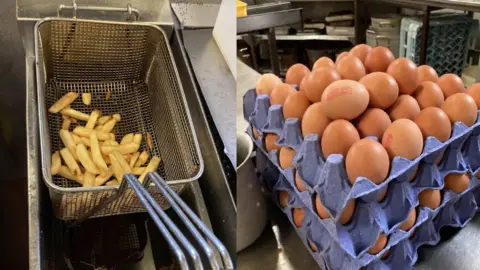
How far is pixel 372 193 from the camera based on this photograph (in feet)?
1.64

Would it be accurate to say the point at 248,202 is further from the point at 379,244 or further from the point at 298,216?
the point at 379,244

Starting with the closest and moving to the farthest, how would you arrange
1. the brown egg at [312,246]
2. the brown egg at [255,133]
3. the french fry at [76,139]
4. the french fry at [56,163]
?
1. the brown egg at [312,246]
2. the brown egg at [255,133]
3. the french fry at [56,163]
4. the french fry at [76,139]

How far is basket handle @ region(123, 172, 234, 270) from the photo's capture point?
401 millimetres

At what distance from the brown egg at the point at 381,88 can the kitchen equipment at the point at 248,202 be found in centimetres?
19

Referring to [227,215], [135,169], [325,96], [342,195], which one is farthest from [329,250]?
[135,169]

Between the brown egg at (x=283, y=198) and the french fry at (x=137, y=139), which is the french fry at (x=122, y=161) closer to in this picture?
the french fry at (x=137, y=139)

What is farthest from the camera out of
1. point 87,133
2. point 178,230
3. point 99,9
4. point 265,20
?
point 265,20

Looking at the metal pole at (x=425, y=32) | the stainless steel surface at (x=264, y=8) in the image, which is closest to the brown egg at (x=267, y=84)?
the stainless steel surface at (x=264, y=8)

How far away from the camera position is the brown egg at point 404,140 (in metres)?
0.53

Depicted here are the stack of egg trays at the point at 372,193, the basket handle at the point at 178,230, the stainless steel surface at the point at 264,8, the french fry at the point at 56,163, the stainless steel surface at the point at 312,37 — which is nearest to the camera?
the basket handle at the point at 178,230

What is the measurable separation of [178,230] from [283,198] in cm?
27

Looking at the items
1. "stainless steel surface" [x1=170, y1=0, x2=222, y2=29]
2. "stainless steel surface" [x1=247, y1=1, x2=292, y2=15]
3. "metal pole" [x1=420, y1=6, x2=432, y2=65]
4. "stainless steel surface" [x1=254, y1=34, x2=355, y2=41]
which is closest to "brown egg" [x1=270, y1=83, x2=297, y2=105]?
"stainless steel surface" [x1=170, y1=0, x2=222, y2=29]

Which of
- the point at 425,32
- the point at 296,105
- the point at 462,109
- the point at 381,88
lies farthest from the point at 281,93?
the point at 425,32

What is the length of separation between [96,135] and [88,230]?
0.20 m
